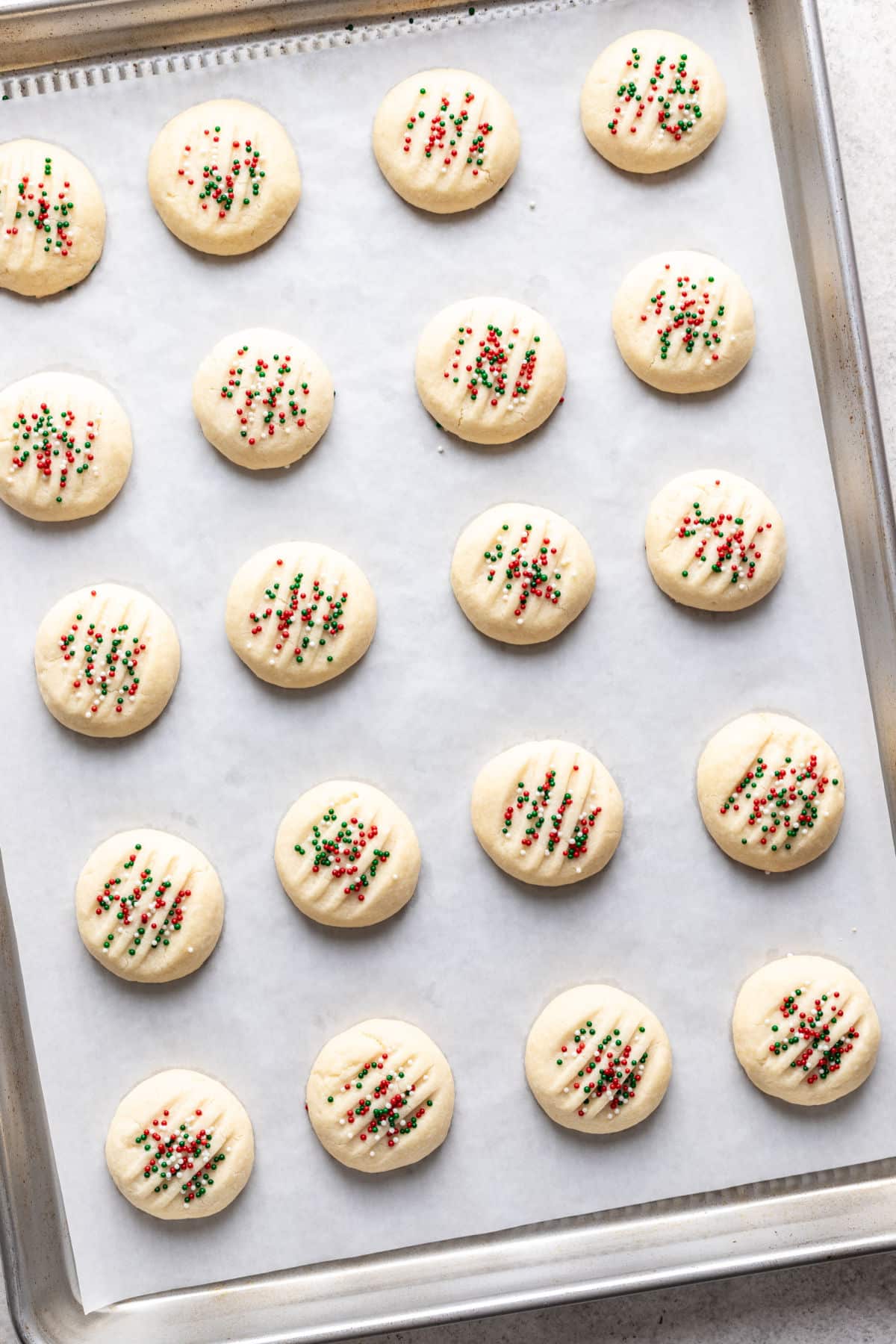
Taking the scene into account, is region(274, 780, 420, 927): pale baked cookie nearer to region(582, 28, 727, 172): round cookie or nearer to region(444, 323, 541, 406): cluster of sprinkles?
region(444, 323, 541, 406): cluster of sprinkles

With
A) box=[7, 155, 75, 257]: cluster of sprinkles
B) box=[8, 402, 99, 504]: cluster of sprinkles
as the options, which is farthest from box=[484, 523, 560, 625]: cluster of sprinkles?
box=[7, 155, 75, 257]: cluster of sprinkles

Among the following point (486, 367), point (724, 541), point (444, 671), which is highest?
point (486, 367)

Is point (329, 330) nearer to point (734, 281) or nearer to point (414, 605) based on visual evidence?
point (414, 605)

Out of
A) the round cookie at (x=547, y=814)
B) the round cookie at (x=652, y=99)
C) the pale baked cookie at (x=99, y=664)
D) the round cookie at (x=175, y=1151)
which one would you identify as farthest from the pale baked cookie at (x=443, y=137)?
the round cookie at (x=175, y=1151)

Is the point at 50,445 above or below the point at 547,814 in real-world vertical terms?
above

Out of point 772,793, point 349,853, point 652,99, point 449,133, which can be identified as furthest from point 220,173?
point 772,793

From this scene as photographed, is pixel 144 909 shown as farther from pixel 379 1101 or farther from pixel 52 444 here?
pixel 52 444

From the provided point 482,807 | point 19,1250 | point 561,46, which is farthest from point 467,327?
point 19,1250
